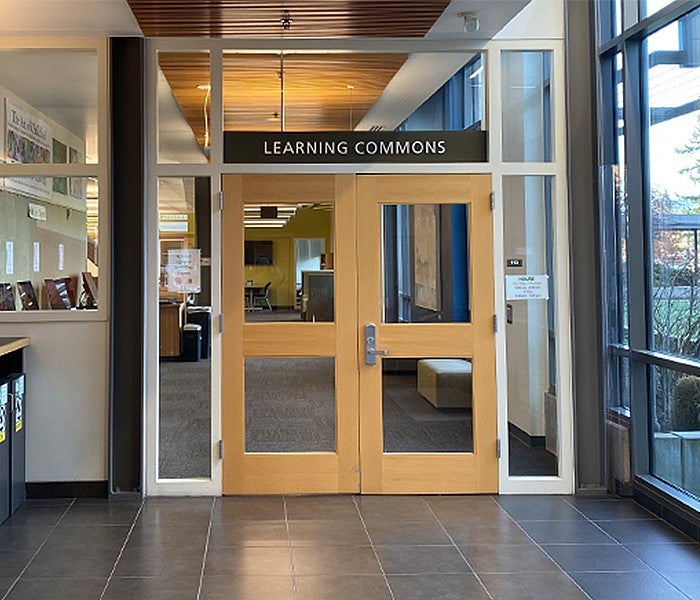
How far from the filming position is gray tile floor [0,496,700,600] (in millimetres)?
3754

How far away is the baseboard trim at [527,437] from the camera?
18.0ft

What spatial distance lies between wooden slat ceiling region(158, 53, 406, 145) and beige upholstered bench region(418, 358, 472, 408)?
1.74 metres

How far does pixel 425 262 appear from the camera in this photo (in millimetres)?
5434

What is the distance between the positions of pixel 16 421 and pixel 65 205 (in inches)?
57.9

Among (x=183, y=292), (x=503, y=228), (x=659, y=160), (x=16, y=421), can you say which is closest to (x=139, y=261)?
(x=183, y=292)

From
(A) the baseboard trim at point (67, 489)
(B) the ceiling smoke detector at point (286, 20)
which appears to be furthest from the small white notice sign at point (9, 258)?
(B) the ceiling smoke detector at point (286, 20)

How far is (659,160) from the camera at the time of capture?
16.5ft

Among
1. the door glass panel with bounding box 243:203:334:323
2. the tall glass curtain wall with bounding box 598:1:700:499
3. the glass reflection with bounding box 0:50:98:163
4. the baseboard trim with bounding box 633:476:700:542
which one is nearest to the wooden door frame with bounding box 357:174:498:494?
the door glass panel with bounding box 243:203:334:323

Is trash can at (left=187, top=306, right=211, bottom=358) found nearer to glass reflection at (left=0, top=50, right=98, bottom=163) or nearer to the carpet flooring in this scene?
the carpet flooring

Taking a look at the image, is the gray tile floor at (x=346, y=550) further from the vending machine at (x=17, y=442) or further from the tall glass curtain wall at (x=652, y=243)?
the tall glass curtain wall at (x=652, y=243)

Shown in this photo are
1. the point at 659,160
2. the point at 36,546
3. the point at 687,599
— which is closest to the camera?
the point at 687,599

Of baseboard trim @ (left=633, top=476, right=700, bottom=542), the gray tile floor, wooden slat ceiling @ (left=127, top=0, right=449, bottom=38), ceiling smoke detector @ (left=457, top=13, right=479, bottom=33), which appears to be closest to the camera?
the gray tile floor

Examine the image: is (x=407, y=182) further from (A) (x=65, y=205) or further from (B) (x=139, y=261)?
(A) (x=65, y=205)

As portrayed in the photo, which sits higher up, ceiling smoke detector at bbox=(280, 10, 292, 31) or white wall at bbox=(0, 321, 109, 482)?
ceiling smoke detector at bbox=(280, 10, 292, 31)
